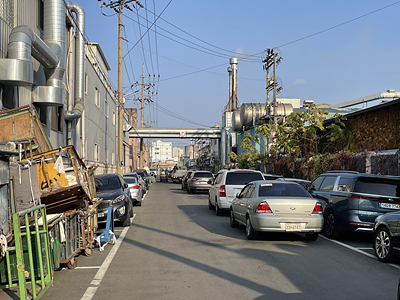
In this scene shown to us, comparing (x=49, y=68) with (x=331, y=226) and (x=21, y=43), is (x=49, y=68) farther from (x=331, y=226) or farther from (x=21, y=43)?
(x=331, y=226)

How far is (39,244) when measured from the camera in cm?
618

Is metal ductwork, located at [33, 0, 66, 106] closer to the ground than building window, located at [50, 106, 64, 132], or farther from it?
farther from it

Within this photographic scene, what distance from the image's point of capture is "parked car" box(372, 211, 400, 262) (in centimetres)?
826

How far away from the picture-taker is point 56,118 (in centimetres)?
2145

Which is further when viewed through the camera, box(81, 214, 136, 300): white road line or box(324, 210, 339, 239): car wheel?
box(324, 210, 339, 239): car wheel

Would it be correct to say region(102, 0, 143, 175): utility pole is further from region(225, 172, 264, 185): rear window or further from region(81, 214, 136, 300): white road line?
region(81, 214, 136, 300): white road line

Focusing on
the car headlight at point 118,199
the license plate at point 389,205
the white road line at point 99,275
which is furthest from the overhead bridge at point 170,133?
the license plate at point 389,205

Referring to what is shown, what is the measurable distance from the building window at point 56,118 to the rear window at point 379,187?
14809 millimetres

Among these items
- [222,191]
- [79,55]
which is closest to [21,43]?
[222,191]

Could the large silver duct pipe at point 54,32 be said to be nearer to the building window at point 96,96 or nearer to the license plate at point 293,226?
the license plate at point 293,226

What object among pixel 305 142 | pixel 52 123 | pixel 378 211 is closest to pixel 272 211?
pixel 378 211

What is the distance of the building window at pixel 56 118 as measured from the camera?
67.9 feet

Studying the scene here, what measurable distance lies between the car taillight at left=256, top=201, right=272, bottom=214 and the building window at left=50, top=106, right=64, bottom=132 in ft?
43.2

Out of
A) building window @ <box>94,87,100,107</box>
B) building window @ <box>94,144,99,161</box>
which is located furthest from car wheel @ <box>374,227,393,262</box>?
building window @ <box>94,87,100,107</box>
